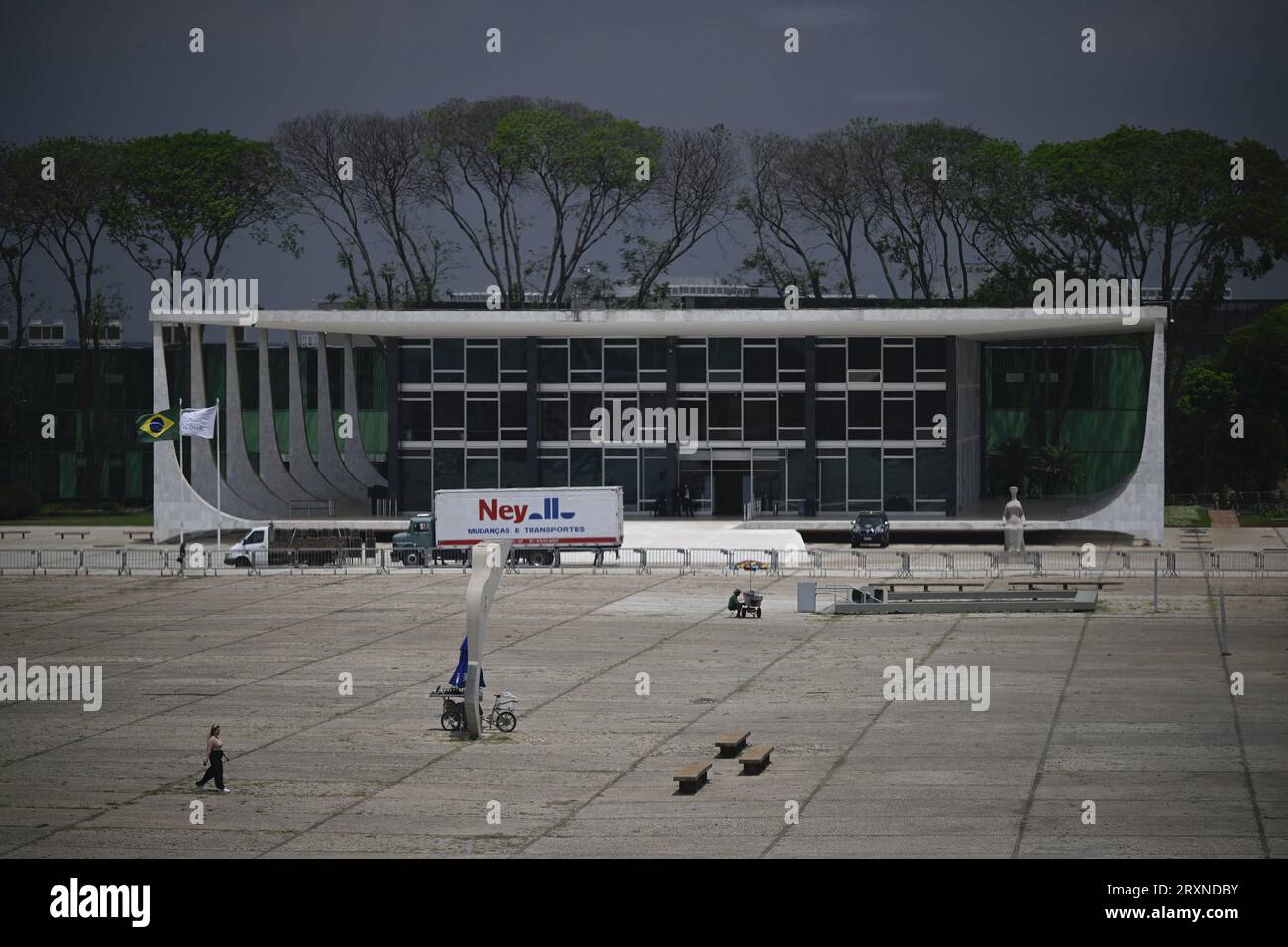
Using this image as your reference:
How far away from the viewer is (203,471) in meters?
72.7

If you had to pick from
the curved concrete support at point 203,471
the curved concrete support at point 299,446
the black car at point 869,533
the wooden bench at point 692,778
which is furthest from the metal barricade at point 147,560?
the wooden bench at point 692,778

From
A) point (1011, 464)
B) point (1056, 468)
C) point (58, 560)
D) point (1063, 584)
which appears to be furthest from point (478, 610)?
point (1056, 468)

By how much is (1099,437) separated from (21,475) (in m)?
62.7

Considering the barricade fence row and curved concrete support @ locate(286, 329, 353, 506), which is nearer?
the barricade fence row

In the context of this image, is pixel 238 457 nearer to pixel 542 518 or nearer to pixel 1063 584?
pixel 542 518

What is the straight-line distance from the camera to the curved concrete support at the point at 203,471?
238 ft

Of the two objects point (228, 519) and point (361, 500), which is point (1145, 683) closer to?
point (228, 519)

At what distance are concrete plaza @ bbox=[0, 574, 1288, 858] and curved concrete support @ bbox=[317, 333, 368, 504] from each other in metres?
33.5

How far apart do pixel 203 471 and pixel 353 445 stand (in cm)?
1522

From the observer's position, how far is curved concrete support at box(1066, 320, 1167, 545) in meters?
67.4

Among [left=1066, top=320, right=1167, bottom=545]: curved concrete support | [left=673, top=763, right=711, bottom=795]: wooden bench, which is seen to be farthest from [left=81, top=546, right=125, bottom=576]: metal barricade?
[left=1066, top=320, right=1167, bottom=545]: curved concrete support

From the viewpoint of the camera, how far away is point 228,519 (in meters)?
72.2

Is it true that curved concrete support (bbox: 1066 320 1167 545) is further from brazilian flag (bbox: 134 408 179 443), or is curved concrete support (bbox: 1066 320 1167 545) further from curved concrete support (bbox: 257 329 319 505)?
brazilian flag (bbox: 134 408 179 443)
